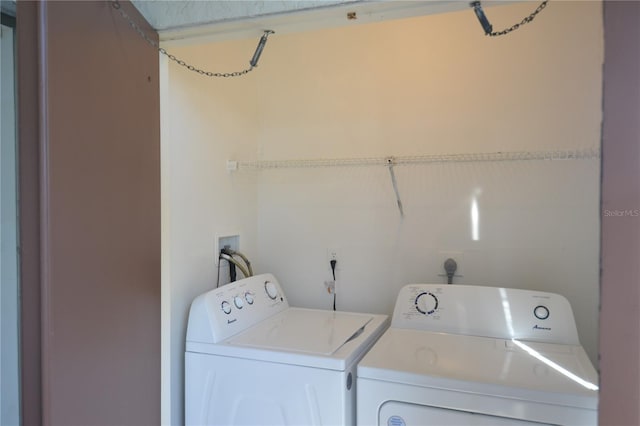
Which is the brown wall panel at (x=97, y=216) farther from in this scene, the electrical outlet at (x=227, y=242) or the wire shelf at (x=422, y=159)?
the wire shelf at (x=422, y=159)

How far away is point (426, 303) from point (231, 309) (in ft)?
2.88

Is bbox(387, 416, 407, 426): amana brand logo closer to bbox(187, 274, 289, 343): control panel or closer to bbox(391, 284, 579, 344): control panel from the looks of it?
bbox(391, 284, 579, 344): control panel

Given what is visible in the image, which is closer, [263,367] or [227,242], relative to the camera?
[263,367]

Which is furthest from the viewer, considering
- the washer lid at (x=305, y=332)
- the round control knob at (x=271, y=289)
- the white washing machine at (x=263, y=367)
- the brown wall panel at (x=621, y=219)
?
the round control knob at (x=271, y=289)

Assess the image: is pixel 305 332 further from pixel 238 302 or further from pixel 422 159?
pixel 422 159

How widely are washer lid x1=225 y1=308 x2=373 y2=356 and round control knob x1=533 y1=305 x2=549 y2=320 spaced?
719mm

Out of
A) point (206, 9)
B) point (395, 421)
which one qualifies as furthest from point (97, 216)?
point (395, 421)

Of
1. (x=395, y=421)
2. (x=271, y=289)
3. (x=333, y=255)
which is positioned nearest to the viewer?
(x=395, y=421)

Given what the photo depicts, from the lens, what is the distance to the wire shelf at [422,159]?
6.01ft

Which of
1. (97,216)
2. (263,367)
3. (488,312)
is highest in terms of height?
(97,216)

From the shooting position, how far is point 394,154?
216 cm

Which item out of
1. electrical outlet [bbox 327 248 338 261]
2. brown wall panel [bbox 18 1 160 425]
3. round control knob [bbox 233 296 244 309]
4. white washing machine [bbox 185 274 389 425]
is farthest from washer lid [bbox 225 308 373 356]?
brown wall panel [bbox 18 1 160 425]

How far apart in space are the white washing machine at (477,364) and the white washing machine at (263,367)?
3.3 inches

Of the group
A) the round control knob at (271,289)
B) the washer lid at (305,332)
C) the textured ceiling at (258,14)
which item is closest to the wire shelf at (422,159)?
the round control knob at (271,289)
